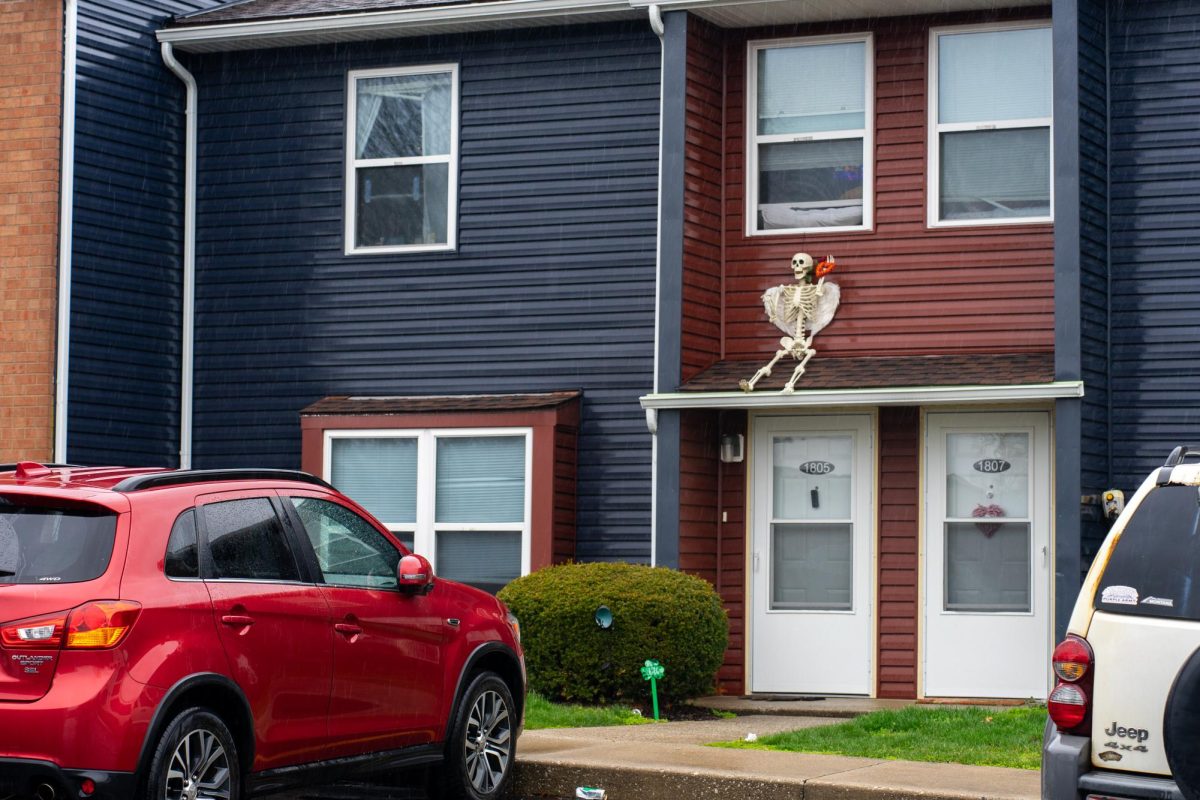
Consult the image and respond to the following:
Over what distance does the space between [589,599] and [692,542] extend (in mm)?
1620

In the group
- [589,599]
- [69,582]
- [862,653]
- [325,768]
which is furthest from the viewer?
[862,653]

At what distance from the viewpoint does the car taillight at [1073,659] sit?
19.6 ft

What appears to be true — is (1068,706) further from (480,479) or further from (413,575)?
(480,479)

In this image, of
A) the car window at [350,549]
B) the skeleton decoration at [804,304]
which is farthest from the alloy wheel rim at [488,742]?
the skeleton decoration at [804,304]

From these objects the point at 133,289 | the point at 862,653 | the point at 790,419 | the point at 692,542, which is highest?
the point at 133,289

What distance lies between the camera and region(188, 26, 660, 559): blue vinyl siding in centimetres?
1464

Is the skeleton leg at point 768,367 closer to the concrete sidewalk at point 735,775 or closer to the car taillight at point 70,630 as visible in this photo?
the concrete sidewalk at point 735,775

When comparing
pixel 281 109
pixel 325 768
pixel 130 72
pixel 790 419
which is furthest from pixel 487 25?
pixel 325 768

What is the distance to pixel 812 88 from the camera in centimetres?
1444

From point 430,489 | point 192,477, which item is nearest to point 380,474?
point 430,489

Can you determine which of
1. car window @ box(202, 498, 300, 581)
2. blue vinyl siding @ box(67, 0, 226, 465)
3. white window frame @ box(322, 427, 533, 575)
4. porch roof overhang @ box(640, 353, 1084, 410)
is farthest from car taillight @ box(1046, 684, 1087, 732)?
blue vinyl siding @ box(67, 0, 226, 465)

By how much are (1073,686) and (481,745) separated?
3.79 metres

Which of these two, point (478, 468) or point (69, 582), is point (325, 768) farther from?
point (478, 468)

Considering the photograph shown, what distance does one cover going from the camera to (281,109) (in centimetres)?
1584
